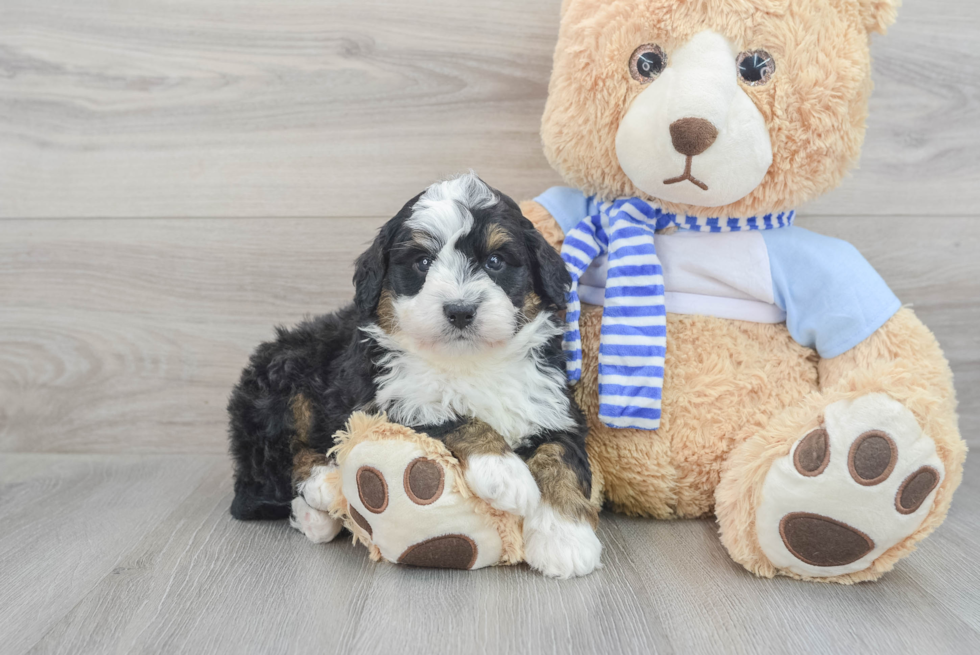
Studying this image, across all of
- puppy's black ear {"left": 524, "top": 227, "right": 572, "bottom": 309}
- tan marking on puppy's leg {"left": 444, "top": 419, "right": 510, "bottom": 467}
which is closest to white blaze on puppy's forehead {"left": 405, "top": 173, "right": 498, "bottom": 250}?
puppy's black ear {"left": 524, "top": 227, "right": 572, "bottom": 309}

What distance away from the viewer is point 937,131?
2.13 meters

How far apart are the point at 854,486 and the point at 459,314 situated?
770 mm

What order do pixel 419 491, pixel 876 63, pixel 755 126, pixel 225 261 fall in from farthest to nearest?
pixel 225 261 → pixel 876 63 → pixel 755 126 → pixel 419 491

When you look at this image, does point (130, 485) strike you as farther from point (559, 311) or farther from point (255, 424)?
point (559, 311)

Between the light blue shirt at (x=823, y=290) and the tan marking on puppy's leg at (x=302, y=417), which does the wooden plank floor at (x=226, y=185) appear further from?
the light blue shirt at (x=823, y=290)

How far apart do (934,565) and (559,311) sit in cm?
94

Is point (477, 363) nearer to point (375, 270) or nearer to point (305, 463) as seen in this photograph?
point (375, 270)

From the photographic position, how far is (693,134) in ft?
4.89

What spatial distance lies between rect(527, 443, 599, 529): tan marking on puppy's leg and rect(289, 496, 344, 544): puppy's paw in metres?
0.50

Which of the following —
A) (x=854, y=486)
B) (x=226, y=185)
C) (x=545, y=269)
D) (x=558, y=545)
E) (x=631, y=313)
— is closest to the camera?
(x=854, y=486)

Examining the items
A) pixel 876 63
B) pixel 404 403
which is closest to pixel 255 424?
pixel 404 403

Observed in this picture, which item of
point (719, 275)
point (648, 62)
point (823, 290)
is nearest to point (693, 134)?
point (648, 62)

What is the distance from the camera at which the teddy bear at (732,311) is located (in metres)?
1.36

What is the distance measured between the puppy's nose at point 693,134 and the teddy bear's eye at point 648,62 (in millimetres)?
156
